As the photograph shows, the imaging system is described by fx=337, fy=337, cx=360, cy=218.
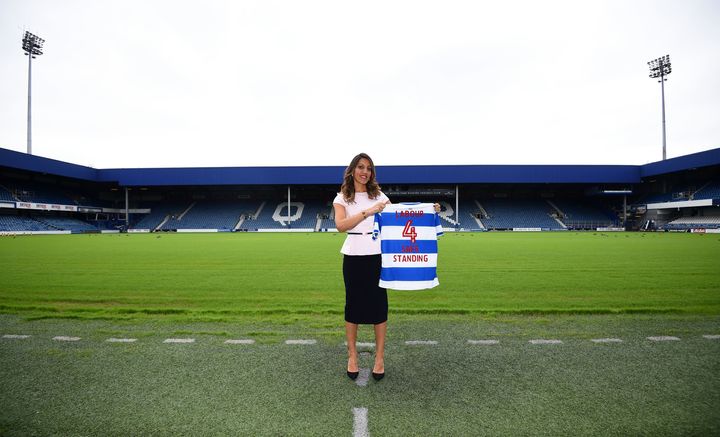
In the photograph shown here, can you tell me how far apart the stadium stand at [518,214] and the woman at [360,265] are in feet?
142

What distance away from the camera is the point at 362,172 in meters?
2.90

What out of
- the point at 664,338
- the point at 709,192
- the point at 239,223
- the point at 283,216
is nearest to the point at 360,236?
the point at 664,338

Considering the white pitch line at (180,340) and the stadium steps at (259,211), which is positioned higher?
the stadium steps at (259,211)

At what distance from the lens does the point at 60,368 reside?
303cm

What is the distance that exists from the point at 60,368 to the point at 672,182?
191 feet

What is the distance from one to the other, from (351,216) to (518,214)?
47.3m

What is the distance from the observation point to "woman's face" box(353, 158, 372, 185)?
2906mm

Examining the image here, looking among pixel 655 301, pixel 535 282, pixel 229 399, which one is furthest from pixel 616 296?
pixel 229 399

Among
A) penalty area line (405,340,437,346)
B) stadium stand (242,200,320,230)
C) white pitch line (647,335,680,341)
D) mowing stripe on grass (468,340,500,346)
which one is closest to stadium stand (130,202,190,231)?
stadium stand (242,200,320,230)

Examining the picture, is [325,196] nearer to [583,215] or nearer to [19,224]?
[19,224]

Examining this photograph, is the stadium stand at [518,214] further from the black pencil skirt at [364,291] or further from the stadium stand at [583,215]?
the black pencil skirt at [364,291]

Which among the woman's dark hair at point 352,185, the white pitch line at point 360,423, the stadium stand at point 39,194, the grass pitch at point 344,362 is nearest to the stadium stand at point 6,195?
the stadium stand at point 39,194

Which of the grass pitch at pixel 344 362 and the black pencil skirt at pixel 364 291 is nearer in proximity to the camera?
the grass pitch at pixel 344 362

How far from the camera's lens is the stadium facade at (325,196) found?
124ft
